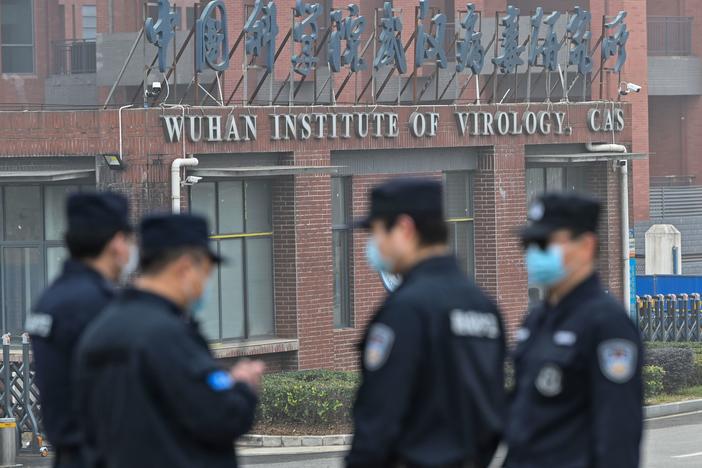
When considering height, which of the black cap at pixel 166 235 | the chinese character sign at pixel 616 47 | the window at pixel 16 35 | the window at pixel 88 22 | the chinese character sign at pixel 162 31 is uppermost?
the window at pixel 88 22

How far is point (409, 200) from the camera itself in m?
6.20

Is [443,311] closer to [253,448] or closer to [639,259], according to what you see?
[253,448]

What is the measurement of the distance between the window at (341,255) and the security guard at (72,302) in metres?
20.7

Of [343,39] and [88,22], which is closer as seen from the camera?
[343,39]

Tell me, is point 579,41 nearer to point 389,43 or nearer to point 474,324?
point 389,43

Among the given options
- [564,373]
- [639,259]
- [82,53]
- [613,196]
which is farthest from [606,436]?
[82,53]

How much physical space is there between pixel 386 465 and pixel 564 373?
0.81 metres

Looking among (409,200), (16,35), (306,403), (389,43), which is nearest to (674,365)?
(306,403)

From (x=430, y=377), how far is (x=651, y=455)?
13.6 m

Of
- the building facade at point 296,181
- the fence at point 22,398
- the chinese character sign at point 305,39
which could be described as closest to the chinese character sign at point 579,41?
the building facade at point 296,181

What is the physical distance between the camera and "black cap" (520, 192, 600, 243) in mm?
6480

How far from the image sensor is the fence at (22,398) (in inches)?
795

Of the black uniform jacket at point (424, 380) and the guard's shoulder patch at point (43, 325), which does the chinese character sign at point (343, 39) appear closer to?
the guard's shoulder patch at point (43, 325)

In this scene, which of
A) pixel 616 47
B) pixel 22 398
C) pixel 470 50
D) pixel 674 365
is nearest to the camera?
pixel 22 398
